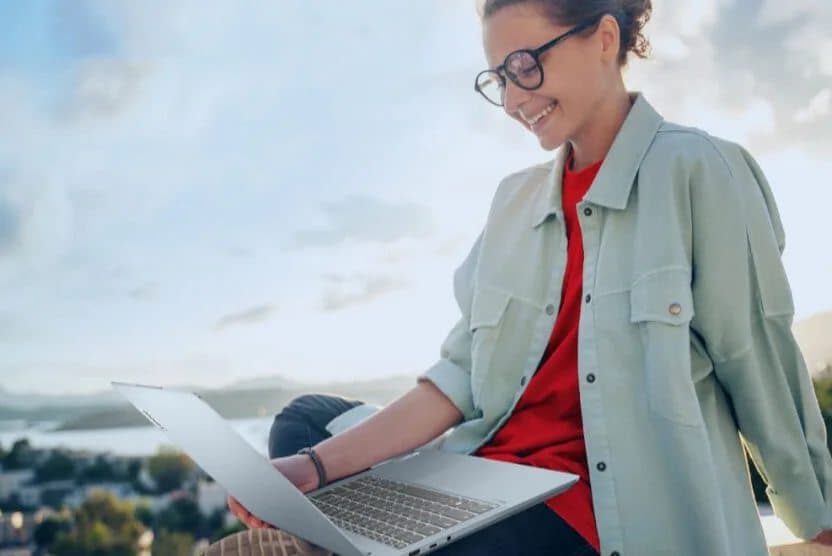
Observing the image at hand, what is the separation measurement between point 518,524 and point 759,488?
1.53 ft

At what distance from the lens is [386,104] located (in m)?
7.66

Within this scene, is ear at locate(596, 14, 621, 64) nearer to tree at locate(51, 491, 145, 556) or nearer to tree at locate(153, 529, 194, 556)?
tree at locate(51, 491, 145, 556)

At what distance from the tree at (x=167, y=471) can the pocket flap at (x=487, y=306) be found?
765 centimetres

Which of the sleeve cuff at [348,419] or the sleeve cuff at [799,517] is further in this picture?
A: the sleeve cuff at [348,419]

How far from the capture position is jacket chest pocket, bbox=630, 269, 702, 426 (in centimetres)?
92

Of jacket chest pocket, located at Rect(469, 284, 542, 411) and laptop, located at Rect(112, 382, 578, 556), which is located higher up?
jacket chest pocket, located at Rect(469, 284, 542, 411)

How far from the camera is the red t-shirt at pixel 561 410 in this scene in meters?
1.00

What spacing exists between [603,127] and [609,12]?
16cm

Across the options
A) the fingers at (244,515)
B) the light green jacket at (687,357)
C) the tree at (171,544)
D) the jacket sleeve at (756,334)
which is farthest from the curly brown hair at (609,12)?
the tree at (171,544)

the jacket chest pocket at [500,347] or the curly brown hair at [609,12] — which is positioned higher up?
the curly brown hair at [609,12]

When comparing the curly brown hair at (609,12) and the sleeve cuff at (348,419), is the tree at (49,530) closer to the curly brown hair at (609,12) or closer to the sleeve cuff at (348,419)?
the sleeve cuff at (348,419)

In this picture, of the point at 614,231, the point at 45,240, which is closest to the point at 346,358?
the point at 614,231

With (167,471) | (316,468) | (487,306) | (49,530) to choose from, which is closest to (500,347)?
(487,306)

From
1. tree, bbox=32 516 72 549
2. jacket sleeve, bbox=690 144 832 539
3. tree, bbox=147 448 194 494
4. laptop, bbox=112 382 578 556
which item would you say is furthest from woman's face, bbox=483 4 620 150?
tree, bbox=32 516 72 549
